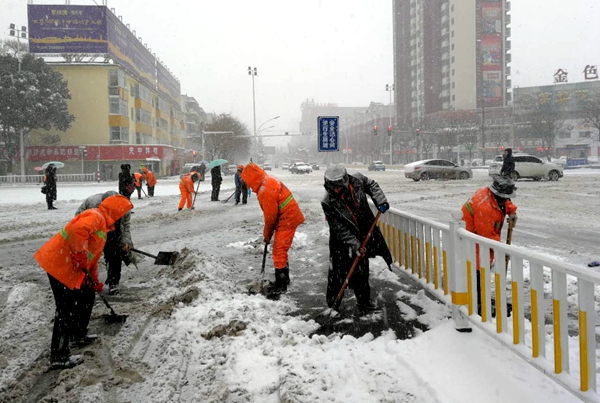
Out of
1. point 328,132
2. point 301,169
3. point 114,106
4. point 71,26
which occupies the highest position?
point 71,26

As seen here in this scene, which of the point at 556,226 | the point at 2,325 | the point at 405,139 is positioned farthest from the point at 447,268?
the point at 405,139

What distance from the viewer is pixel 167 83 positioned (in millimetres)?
70125

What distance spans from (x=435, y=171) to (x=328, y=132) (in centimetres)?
1971

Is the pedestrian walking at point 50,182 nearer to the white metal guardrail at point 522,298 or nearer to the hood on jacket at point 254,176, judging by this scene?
the hood on jacket at point 254,176

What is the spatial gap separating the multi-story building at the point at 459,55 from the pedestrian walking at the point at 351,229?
73.3 m

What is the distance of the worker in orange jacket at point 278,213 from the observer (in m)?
5.74

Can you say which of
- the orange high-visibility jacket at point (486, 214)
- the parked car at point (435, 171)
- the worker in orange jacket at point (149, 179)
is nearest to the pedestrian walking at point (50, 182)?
the worker in orange jacket at point (149, 179)

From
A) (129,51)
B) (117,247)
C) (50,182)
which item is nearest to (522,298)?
(117,247)

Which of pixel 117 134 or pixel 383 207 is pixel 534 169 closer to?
pixel 383 207

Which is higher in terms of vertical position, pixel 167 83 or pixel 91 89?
pixel 167 83

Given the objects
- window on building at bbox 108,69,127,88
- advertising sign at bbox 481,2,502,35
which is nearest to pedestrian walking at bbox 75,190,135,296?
window on building at bbox 108,69,127,88

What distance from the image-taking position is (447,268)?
442 cm

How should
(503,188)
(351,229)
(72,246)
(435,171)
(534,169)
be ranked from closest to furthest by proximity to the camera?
(72,246) → (503,188) → (351,229) → (534,169) → (435,171)

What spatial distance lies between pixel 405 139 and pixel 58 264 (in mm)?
73932
